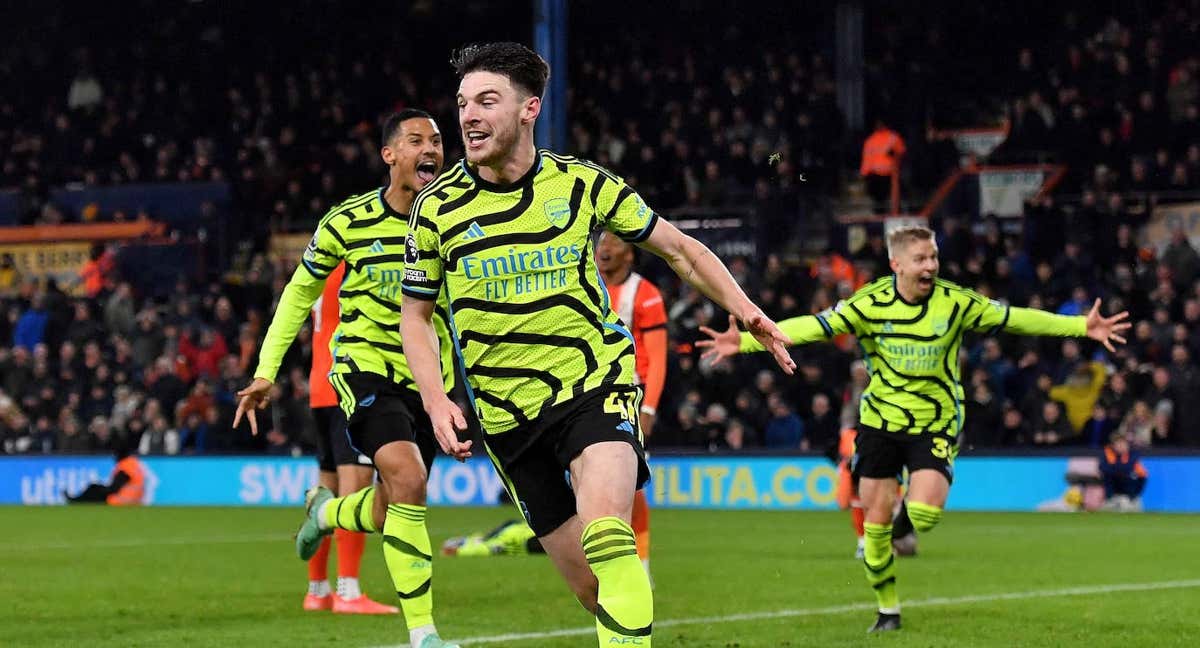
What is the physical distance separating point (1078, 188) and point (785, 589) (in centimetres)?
1396

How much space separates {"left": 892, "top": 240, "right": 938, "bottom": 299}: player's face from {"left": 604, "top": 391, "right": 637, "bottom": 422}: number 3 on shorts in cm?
385

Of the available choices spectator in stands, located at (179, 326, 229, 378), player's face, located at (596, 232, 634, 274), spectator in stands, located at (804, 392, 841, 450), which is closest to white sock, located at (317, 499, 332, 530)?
player's face, located at (596, 232, 634, 274)

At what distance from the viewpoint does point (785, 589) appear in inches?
449

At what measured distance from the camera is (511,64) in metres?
5.99

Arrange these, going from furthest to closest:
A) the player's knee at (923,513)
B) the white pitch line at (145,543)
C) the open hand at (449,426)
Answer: the white pitch line at (145,543), the player's knee at (923,513), the open hand at (449,426)

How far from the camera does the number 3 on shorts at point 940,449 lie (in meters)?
9.54

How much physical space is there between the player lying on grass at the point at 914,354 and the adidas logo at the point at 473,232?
12.3 ft

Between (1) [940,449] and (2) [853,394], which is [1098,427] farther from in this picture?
(1) [940,449]

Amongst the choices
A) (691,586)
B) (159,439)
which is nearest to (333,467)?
(691,586)

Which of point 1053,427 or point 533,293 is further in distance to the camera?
point 1053,427

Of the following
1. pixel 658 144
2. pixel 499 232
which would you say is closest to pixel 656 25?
pixel 658 144

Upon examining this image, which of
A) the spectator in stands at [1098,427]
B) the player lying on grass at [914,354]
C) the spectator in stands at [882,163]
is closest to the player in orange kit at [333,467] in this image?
the player lying on grass at [914,354]

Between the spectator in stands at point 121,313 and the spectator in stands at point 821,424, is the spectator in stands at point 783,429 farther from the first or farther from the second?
the spectator in stands at point 121,313

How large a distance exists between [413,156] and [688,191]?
17.6m
